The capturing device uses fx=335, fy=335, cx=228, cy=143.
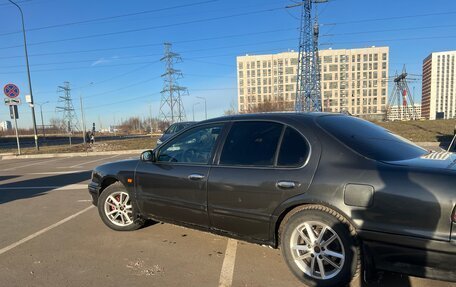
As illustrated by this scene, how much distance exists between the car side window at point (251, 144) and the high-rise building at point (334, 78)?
143466 millimetres

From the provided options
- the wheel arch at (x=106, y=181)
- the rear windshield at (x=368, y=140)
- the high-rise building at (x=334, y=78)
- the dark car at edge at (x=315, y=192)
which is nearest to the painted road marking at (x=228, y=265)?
the dark car at edge at (x=315, y=192)

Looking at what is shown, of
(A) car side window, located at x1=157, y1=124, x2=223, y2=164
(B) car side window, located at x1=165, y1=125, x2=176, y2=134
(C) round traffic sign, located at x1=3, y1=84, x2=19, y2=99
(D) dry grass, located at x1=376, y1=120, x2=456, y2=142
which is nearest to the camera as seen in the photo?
(A) car side window, located at x1=157, y1=124, x2=223, y2=164

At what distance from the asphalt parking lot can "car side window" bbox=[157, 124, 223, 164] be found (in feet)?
3.61

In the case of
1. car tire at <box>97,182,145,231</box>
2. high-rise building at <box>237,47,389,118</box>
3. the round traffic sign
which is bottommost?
car tire at <box>97,182,145,231</box>

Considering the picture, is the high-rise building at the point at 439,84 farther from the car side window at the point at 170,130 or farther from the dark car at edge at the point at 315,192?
the dark car at edge at the point at 315,192

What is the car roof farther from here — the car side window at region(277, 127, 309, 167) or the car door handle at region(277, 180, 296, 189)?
the car door handle at region(277, 180, 296, 189)

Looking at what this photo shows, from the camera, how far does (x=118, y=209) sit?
4.79 m

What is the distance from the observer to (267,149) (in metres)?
3.44

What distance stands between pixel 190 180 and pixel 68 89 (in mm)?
74110

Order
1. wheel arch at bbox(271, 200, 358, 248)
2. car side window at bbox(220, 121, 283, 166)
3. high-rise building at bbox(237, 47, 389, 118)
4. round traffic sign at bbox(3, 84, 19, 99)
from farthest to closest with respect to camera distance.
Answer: high-rise building at bbox(237, 47, 389, 118) < round traffic sign at bbox(3, 84, 19, 99) < car side window at bbox(220, 121, 283, 166) < wheel arch at bbox(271, 200, 358, 248)

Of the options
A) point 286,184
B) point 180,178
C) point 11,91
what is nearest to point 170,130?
point 11,91

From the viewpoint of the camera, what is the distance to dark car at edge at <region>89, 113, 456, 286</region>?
257cm

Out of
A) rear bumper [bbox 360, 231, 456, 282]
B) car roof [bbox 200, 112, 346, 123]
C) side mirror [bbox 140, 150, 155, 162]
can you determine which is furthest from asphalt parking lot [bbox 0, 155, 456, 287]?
car roof [bbox 200, 112, 346, 123]

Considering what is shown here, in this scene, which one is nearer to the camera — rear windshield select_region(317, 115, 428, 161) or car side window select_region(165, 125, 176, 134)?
rear windshield select_region(317, 115, 428, 161)
